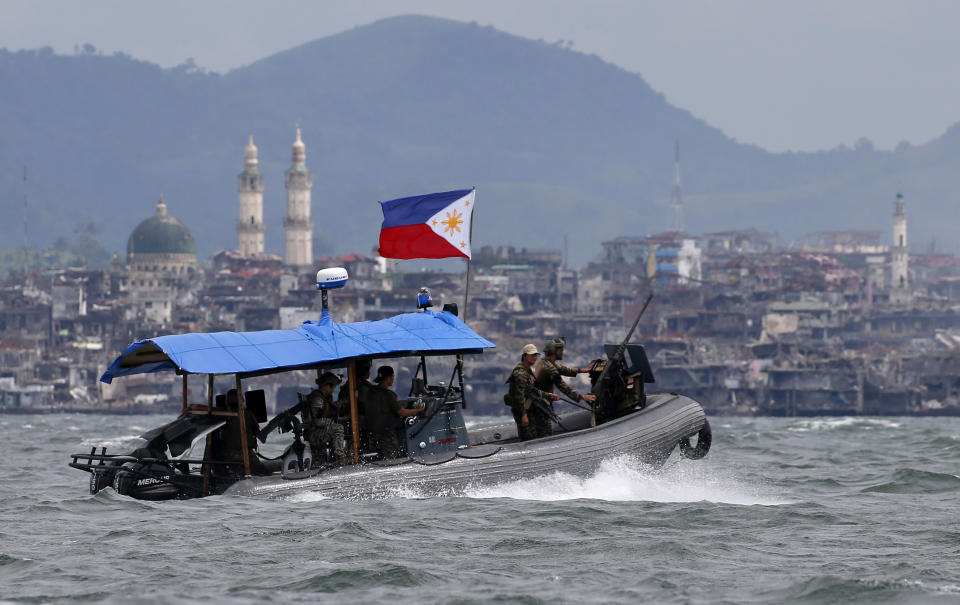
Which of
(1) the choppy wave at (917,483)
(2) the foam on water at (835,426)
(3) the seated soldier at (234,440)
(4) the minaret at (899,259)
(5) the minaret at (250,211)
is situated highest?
(5) the minaret at (250,211)

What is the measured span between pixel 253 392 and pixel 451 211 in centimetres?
367

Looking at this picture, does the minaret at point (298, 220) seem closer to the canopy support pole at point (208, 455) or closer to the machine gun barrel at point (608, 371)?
the machine gun barrel at point (608, 371)

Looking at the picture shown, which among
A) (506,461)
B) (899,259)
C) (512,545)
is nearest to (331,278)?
(506,461)

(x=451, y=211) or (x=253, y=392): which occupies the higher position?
(x=451, y=211)

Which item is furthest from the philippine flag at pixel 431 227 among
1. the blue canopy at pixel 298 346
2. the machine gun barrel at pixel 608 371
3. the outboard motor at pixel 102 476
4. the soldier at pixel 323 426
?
the outboard motor at pixel 102 476

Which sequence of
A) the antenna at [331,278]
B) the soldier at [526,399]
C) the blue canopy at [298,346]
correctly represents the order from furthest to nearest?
the soldier at [526,399]
the antenna at [331,278]
the blue canopy at [298,346]

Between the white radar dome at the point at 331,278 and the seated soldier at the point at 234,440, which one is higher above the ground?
the white radar dome at the point at 331,278

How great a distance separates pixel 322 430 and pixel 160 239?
142 m

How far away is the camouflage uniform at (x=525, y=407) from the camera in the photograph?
20156 millimetres

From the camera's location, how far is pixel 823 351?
104 m

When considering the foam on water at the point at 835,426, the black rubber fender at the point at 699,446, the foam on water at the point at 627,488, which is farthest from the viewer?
the foam on water at the point at 835,426

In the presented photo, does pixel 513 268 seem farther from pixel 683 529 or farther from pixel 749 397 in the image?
pixel 683 529

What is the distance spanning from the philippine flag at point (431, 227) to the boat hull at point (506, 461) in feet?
8.07

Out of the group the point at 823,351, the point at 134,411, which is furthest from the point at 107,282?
the point at 823,351
